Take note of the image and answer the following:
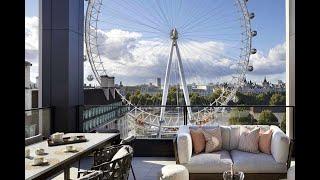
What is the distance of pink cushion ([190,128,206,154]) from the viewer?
400 cm

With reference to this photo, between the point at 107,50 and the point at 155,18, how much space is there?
77.8 inches

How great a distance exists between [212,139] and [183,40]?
7.28 metres

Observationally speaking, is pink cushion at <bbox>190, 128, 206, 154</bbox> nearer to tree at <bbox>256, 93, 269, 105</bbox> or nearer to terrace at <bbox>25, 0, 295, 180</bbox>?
terrace at <bbox>25, 0, 295, 180</bbox>

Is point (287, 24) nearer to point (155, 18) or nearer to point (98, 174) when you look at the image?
point (98, 174)

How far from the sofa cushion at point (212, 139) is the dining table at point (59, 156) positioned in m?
1.13

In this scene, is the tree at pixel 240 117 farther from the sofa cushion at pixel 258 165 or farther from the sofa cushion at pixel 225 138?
the sofa cushion at pixel 258 165

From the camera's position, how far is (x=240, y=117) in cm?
595

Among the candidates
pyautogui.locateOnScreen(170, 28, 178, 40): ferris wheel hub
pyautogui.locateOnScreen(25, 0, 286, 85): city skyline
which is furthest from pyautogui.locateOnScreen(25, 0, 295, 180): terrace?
pyautogui.locateOnScreen(170, 28, 178, 40): ferris wheel hub

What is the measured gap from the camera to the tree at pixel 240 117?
5.84 metres

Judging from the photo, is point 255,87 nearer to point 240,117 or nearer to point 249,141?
point 240,117

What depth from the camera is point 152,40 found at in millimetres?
11328

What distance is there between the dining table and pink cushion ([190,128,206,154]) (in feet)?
3.24

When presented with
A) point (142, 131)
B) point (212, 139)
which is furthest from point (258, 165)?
point (142, 131)
